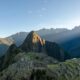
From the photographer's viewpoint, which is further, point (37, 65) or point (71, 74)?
point (37, 65)

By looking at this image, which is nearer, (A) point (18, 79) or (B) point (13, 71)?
(A) point (18, 79)

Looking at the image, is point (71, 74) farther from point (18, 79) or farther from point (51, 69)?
point (18, 79)

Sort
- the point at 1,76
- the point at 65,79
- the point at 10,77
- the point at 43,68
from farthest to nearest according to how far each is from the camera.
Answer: the point at 1,76
the point at 10,77
the point at 43,68
the point at 65,79

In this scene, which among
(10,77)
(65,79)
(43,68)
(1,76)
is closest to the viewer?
(65,79)

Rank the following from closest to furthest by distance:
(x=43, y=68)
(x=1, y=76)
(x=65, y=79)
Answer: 1. (x=65, y=79)
2. (x=43, y=68)
3. (x=1, y=76)

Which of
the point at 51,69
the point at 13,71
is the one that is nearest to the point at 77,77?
the point at 51,69

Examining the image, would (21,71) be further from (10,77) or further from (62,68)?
(62,68)

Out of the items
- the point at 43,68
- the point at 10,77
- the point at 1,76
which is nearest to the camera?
the point at 43,68

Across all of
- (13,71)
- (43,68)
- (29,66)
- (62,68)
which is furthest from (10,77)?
(62,68)

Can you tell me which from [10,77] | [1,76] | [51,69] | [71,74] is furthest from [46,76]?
[1,76]
